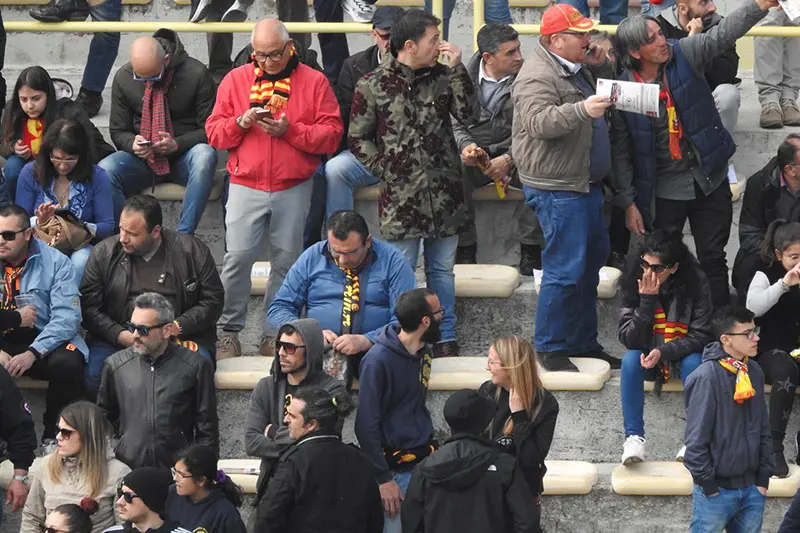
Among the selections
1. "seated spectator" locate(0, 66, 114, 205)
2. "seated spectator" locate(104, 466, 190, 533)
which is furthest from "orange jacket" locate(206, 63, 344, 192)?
"seated spectator" locate(104, 466, 190, 533)

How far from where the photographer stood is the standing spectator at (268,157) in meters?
9.23

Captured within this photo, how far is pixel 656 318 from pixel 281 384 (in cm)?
198

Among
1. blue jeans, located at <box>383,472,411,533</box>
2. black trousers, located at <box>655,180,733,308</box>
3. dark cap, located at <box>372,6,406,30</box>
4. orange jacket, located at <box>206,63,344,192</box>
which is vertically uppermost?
dark cap, located at <box>372,6,406,30</box>

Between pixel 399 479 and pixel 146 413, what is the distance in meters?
1.25

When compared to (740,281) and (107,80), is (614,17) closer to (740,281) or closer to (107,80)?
(740,281)

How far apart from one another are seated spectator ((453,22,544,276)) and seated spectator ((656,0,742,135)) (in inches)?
37.8

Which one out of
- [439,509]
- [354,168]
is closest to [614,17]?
[354,168]

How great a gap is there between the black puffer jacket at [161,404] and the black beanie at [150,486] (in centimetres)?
64

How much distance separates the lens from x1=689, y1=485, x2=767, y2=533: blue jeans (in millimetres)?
7969

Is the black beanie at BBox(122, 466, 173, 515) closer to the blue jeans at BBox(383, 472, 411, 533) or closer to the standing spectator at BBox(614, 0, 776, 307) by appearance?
the blue jeans at BBox(383, 472, 411, 533)

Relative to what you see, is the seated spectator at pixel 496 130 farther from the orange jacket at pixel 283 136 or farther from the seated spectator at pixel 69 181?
the seated spectator at pixel 69 181

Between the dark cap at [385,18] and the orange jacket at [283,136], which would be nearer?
the orange jacket at [283,136]

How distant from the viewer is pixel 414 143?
358 inches

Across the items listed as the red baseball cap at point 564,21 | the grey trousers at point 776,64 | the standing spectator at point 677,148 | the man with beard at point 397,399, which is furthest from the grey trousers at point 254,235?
the grey trousers at point 776,64
